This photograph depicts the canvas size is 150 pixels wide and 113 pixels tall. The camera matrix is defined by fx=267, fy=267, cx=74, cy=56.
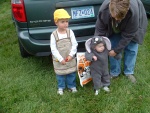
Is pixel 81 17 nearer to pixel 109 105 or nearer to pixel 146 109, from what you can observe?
pixel 109 105

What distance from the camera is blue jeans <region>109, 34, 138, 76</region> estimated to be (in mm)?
3586

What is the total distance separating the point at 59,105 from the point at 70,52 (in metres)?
0.69

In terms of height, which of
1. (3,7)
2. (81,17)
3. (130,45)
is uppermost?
(81,17)

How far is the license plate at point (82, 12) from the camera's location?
12.1 ft

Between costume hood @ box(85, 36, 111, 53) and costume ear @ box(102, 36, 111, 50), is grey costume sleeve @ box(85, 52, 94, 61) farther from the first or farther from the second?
costume ear @ box(102, 36, 111, 50)

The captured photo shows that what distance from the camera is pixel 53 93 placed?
11.8 ft

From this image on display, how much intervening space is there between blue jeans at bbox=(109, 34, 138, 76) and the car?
17.6 inches

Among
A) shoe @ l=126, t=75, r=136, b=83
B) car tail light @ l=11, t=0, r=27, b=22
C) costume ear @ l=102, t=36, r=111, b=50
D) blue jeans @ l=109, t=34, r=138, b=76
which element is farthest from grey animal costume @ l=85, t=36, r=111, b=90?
car tail light @ l=11, t=0, r=27, b=22

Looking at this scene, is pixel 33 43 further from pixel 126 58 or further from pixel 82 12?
pixel 126 58

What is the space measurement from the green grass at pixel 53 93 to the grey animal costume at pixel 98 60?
0.19 meters

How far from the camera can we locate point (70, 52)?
130 inches

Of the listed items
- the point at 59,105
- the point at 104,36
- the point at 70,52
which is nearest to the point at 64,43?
the point at 70,52

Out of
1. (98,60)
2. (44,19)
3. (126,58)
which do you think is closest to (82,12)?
(44,19)

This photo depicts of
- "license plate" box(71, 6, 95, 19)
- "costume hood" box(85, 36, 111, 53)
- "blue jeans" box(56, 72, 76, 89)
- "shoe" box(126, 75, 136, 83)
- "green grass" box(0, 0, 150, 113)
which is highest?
"license plate" box(71, 6, 95, 19)
